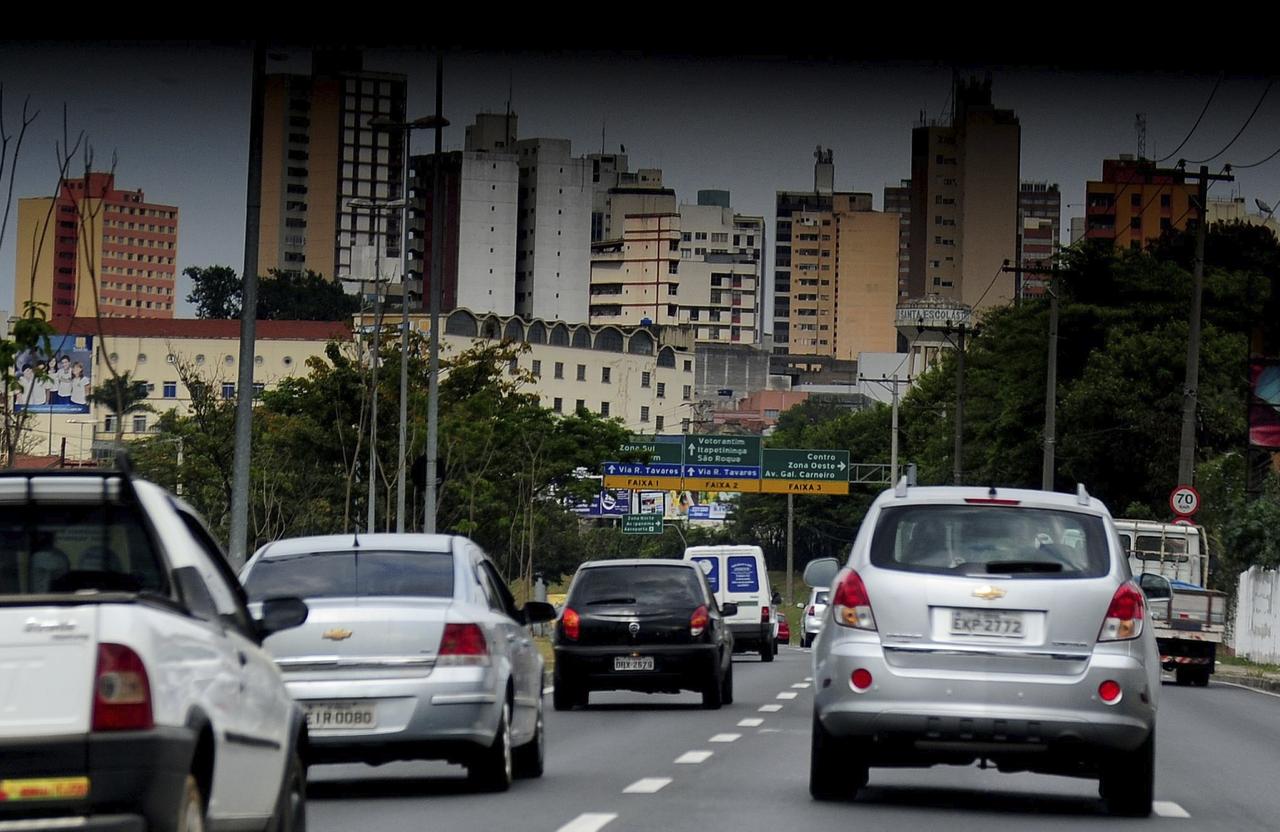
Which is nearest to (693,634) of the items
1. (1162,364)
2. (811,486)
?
(1162,364)

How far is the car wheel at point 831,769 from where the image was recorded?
44.1 feet

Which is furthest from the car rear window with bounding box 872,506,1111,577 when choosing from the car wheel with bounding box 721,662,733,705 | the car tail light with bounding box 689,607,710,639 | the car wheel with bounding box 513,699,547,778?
the car wheel with bounding box 721,662,733,705

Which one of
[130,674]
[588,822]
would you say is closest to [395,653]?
[588,822]

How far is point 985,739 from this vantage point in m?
12.7

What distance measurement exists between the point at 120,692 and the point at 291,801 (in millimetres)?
2416

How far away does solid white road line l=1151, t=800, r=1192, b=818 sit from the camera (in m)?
13.4

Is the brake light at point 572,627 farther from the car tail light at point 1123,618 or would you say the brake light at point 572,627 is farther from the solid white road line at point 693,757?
the car tail light at point 1123,618

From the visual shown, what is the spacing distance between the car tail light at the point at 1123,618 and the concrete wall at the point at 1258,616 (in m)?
35.0

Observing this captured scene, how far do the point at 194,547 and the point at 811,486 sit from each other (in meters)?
87.9

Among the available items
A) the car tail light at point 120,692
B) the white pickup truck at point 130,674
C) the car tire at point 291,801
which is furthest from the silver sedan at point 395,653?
the car tail light at point 120,692

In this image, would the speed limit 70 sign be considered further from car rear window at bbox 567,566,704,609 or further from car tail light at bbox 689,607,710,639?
car tail light at bbox 689,607,710,639

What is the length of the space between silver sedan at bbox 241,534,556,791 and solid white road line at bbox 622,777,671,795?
729 mm

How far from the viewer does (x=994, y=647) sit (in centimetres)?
1279

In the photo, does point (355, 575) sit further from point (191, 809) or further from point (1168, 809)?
point (191, 809)
